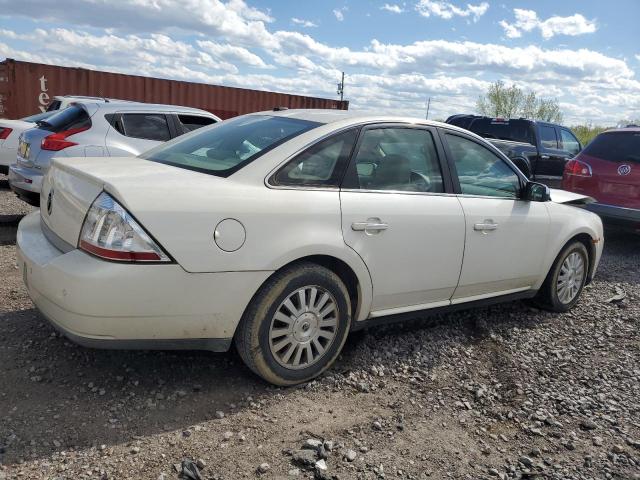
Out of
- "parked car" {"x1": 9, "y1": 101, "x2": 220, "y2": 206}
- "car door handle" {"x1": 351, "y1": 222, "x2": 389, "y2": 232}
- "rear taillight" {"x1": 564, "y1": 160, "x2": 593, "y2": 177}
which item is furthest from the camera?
"rear taillight" {"x1": 564, "y1": 160, "x2": 593, "y2": 177}

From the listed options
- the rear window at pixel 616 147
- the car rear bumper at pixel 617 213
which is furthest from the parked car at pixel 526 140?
the car rear bumper at pixel 617 213

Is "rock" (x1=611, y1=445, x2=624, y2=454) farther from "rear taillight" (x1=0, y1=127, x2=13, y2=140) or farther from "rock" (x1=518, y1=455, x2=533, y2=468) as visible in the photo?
"rear taillight" (x1=0, y1=127, x2=13, y2=140)

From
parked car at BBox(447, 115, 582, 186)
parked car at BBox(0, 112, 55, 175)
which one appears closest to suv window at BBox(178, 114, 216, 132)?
parked car at BBox(0, 112, 55, 175)

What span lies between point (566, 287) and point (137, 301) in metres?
3.81

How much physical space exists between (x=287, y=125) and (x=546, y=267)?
8.25 ft

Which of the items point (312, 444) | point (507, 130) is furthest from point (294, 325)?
point (507, 130)

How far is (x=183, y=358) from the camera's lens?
11.6 ft

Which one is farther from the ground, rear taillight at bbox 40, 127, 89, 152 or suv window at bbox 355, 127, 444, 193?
suv window at bbox 355, 127, 444, 193

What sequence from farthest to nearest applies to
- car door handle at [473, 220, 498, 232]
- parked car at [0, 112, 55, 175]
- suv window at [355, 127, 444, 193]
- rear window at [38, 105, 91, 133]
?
1. parked car at [0, 112, 55, 175]
2. rear window at [38, 105, 91, 133]
3. car door handle at [473, 220, 498, 232]
4. suv window at [355, 127, 444, 193]

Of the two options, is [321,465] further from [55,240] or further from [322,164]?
[55,240]

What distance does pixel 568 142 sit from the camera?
46.6 ft

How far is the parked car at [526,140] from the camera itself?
496 inches

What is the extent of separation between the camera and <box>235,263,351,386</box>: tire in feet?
10.1

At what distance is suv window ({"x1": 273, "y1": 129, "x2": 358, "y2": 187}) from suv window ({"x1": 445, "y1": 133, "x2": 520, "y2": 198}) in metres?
0.96
